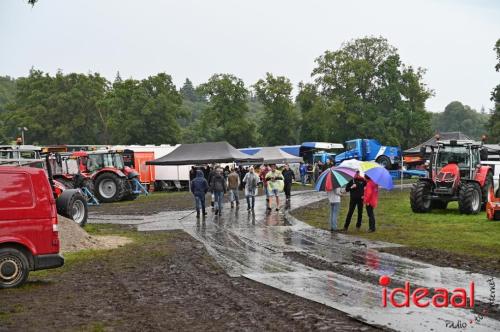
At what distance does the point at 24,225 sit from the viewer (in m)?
10.5

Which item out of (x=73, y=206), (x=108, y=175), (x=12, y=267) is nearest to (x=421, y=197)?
(x=73, y=206)

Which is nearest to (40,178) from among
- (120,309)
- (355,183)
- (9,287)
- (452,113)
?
(9,287)

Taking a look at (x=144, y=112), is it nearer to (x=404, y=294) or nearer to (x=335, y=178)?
(x=335, y=178)

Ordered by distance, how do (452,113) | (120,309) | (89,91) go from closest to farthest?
(120,309) < (89,91) < (452,113)

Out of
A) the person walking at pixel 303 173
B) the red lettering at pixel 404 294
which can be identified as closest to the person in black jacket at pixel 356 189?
the red lettering at pixel 404 294

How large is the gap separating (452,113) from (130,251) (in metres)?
149

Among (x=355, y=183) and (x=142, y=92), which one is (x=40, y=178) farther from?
(x=142, y=92)

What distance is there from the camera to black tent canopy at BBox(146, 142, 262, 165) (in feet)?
122

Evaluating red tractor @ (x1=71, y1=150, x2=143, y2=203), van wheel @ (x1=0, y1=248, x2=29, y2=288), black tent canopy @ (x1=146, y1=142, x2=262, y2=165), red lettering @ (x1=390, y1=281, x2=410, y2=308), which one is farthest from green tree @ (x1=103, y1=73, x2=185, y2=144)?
red lettering @ (x1=390, y1=281, x2=410, y2=308)

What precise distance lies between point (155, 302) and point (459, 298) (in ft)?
13.6

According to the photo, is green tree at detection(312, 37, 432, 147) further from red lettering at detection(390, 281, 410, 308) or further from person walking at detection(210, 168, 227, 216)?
red lettering at detection(390, 281, 410, 308)

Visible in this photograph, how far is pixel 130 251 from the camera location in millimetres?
14891

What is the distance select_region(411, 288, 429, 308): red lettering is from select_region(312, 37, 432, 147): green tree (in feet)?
208

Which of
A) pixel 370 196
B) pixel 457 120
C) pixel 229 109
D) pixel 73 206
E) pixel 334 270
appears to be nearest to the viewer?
pixel 334 270
